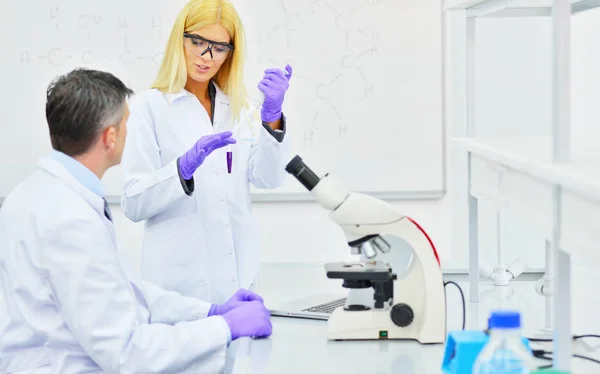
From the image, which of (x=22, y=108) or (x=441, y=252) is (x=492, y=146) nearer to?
(x=441, y=252)

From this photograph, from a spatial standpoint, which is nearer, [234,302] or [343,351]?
[343,351]

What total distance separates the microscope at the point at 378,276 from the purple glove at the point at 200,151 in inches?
19.6

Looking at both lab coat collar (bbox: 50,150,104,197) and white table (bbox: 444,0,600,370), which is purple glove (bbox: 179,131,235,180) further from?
white table (bbox: 444,0,600,370)

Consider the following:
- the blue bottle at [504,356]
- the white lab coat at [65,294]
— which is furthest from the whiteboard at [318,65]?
the blue bottle at [504,356]

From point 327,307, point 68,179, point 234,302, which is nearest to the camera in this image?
point 68,179

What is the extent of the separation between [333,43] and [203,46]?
1.43 meters

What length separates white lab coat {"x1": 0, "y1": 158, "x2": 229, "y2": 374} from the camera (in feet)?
4.75

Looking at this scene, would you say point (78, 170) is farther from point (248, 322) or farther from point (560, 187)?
point (560, 187)

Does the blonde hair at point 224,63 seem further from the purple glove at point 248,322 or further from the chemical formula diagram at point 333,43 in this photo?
the chemical formula diagram at point 333,43

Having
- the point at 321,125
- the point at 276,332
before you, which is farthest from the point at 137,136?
the point at 321,125

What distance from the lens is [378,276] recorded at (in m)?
1.61

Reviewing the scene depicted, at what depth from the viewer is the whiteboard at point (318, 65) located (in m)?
3.54

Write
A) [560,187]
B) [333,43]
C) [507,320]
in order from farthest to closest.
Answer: [333,43], [560,187], [507,320]

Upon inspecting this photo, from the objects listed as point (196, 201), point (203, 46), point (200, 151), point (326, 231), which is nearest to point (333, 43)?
point (326, 231)
